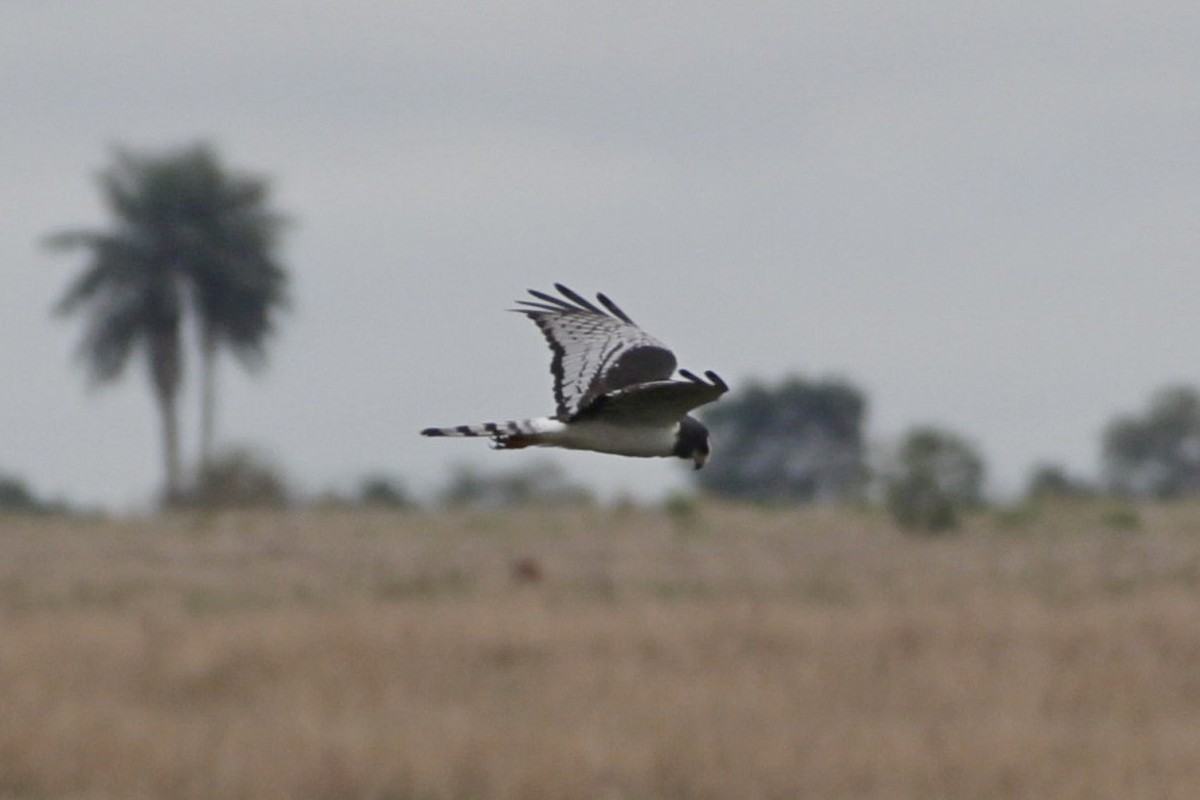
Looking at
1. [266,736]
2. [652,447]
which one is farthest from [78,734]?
[652,447]

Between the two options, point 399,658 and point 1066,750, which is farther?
point 399,658

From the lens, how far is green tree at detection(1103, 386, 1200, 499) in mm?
75000

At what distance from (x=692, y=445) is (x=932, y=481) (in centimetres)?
3320

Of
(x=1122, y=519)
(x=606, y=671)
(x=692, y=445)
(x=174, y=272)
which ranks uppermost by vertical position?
(x=174, y=272)

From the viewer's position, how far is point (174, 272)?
57.1 metres

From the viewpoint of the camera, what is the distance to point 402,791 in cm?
2855

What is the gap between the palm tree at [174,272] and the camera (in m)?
50.9

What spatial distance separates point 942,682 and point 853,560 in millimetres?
7553

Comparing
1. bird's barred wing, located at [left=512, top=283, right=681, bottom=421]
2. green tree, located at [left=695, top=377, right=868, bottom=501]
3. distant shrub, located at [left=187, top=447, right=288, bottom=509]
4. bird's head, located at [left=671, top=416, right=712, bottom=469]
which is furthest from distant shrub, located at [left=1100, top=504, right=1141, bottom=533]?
bird's head, located at [left=671, top=416, right=712, bottom=469]

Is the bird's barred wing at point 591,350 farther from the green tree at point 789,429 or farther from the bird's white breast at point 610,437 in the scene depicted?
the green tree at point 789,429

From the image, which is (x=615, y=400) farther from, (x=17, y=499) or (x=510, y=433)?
(x=17, y=499)

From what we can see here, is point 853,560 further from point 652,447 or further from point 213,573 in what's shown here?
point 652,447

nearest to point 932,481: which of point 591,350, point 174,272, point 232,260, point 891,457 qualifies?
point 891,457

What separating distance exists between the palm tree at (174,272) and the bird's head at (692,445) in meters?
45.0
